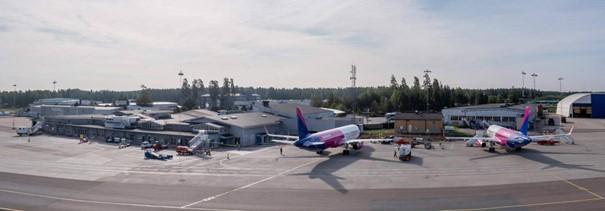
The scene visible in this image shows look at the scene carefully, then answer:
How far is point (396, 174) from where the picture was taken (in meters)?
44.2

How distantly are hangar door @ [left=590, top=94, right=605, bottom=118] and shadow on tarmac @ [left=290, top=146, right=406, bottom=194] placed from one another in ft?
294

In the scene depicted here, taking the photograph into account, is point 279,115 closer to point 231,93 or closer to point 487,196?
point 487,196

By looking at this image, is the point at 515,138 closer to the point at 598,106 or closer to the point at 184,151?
the point at 184,151

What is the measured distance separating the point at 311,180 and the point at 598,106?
112 m

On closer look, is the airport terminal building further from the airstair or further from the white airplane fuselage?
the airstair

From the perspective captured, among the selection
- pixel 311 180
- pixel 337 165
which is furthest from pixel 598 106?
pixel 311 180

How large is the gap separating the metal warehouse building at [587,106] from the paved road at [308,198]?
314 ft

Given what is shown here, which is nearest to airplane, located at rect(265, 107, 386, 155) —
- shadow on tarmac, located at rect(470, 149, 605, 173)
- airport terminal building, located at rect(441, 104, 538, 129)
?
shadow on tarmac, located at rect(470, 149, 605, 173)

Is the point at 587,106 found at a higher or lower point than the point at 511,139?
higher

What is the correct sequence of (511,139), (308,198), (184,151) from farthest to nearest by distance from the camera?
(184,151), (511,139), (308,198)

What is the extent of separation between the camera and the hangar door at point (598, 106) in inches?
4697

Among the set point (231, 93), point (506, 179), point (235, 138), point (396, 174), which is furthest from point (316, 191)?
point (231, 93)

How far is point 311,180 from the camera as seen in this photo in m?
41.8

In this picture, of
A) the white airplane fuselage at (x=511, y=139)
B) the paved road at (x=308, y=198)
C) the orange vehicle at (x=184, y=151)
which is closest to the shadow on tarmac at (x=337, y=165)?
the paved road at (x=308, y=198)
